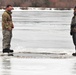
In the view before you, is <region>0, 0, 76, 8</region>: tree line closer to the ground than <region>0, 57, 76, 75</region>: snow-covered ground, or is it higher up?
closer to the ground

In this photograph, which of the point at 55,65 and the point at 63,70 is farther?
the point at 55,65

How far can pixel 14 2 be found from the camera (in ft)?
454

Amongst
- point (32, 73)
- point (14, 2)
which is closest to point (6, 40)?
point (32, 73)

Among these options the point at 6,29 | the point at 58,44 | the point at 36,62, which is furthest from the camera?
the point at 58,44

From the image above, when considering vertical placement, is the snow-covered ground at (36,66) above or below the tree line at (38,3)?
above

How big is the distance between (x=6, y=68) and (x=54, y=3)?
131401 mm

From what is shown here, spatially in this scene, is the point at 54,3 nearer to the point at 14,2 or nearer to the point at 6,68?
the point at 14,2

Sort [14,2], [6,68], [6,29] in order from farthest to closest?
[14,2] < [6,29] < [6,68]

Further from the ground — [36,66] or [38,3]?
[36,66]

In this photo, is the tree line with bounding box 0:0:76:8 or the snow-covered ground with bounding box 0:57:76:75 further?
the tree line with bounding box 0:0:76:8

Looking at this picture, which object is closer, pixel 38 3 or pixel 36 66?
pixel 36 66

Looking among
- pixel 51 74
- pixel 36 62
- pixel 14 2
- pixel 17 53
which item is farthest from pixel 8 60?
pixel 14 2

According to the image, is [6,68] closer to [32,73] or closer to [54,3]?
[32,73]

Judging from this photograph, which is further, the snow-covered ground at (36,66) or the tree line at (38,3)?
the tree line at (38,3)
